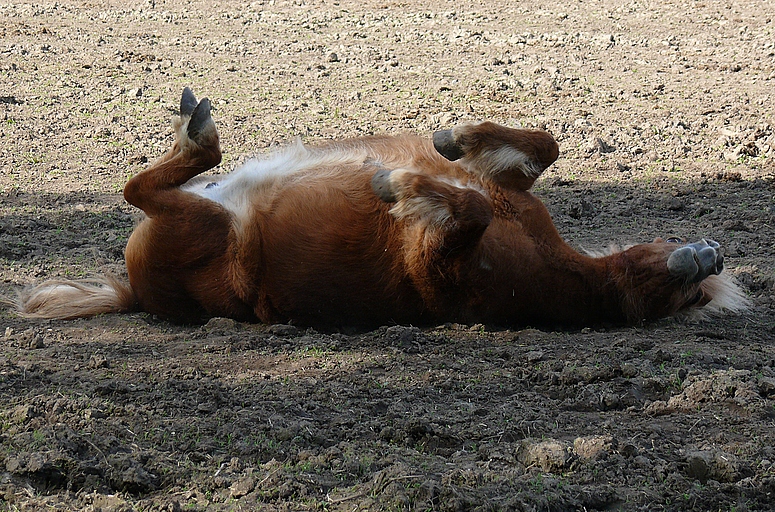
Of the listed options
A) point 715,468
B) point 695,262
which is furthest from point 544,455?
point 695,262

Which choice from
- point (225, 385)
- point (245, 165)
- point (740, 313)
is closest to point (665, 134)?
point (740, 313)

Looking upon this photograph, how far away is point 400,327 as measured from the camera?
3967 millimetres

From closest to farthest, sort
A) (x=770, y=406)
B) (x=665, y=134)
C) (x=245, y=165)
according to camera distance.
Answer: (x=770, y=406) → (x=245, y=165) → (x=665, y=134)

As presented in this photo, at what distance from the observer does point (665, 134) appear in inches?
289

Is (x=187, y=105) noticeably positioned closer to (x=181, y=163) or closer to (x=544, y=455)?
(x=181, y=163)

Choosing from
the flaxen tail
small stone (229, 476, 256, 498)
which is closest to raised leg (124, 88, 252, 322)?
the flaxen tail

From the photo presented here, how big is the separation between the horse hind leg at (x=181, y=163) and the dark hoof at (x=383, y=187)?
0.94 metres

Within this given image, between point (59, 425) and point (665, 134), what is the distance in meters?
5.87

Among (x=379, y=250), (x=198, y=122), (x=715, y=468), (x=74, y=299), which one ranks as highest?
(x=198, y=122)

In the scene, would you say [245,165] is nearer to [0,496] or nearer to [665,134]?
[0,496]

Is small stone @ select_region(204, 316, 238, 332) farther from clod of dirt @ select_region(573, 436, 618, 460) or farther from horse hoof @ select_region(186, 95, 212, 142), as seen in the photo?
clod of dirt @ select_region(573, 436, 618, 460)

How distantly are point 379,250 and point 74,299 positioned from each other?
1653 mm

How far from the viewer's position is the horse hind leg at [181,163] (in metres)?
4.28

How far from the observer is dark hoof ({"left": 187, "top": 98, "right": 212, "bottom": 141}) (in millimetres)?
4352
